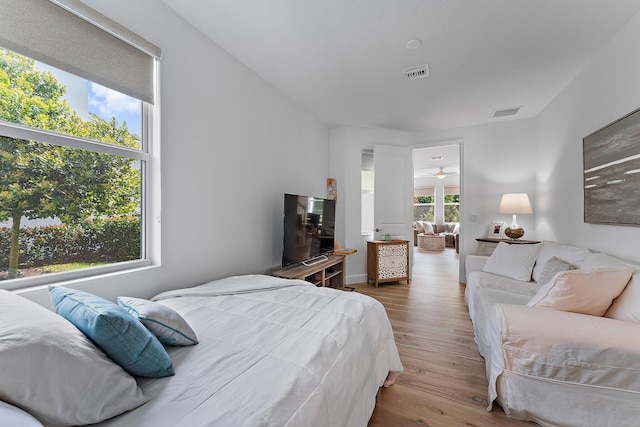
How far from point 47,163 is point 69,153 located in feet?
0.41

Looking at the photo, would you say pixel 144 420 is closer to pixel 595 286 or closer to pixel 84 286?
pixel 84 286

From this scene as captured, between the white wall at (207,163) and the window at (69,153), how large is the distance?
14 cm

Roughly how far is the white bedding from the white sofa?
65cm

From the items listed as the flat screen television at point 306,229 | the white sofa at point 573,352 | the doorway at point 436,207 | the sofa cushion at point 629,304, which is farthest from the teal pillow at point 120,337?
the doorway at point 436,207

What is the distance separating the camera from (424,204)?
1030 cm

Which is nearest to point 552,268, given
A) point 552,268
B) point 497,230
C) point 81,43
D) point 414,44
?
point 552,268

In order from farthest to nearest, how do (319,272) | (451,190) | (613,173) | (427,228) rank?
(451,190) → (427,228) → (319,272) → (613,173)

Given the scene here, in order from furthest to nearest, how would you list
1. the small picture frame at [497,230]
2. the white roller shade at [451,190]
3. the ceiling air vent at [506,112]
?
the white roller shade at [451,190] < the small picture frame at [497,230] < the ceiling air vent at [506,112]

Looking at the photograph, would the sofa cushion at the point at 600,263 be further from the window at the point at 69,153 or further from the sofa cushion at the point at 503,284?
the window at the point at 69,153

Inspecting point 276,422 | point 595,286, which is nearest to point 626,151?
point 595,286

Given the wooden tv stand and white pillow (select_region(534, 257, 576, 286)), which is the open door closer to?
the wooden tv stand

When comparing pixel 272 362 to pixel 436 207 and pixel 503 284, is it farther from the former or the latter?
pixel 436 207

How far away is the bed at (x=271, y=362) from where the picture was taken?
2.49 feet

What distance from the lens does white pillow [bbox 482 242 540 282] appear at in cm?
281
